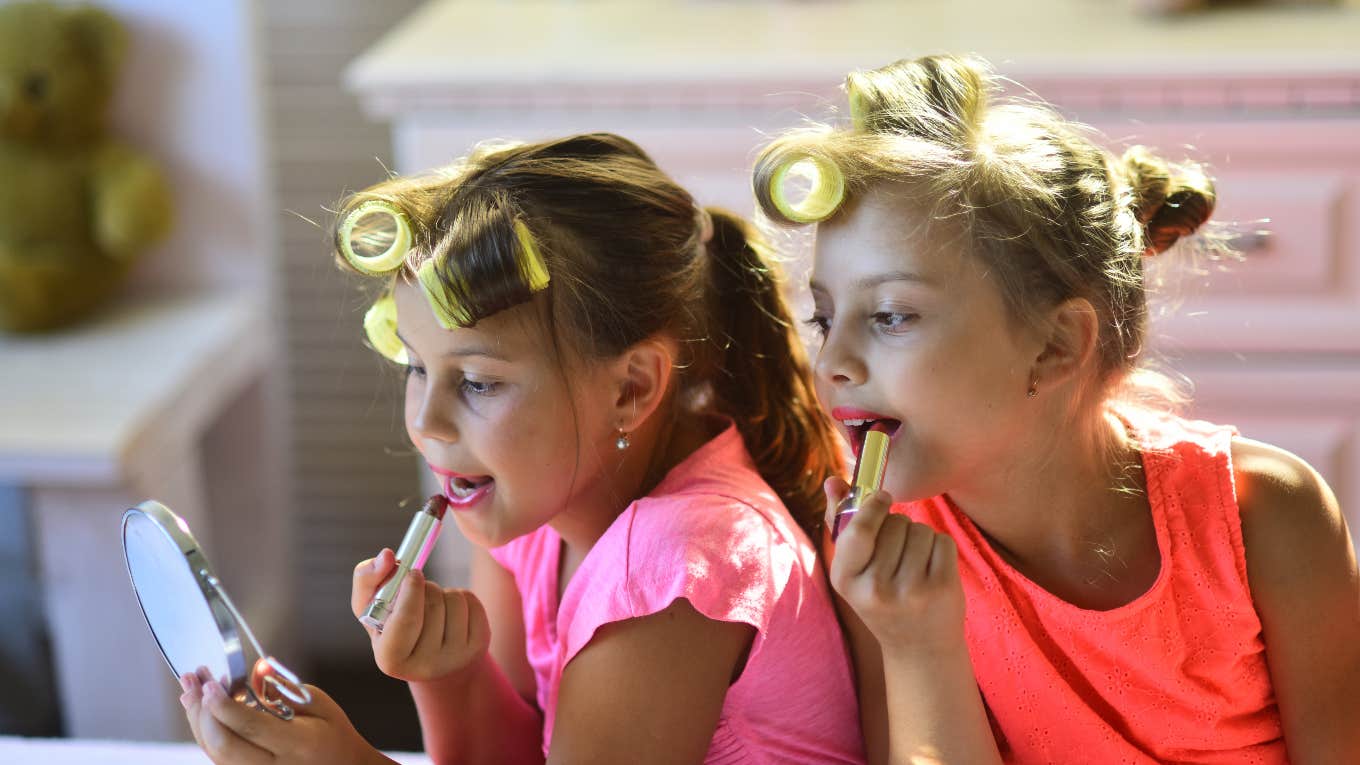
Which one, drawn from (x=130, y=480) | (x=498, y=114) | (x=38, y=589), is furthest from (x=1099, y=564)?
(x=38, y=589)

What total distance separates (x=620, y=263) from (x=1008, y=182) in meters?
0.22

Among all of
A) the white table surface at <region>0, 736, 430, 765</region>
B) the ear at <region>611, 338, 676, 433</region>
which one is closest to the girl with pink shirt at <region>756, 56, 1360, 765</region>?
the ear at <region>611, 338, 676, 433</region>

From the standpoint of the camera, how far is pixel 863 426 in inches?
33.3

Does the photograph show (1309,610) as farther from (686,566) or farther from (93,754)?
(93,754)

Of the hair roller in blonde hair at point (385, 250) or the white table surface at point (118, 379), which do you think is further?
the white table surface at point (118, 379)

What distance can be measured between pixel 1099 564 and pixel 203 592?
504 mm

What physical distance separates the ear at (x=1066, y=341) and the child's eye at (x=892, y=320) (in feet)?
0.27

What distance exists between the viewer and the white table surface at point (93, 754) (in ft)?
3.27

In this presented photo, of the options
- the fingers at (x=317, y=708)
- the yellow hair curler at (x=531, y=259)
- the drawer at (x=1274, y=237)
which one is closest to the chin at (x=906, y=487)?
the yellow hair curler at (x=531, y=259)

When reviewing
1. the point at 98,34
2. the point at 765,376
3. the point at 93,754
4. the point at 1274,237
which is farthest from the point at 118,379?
the point at 1274,237

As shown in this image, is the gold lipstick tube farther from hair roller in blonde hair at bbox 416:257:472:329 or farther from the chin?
hair roller in blonde hair at bbox 416:257:472:329

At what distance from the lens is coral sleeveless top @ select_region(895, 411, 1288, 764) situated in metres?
0.89

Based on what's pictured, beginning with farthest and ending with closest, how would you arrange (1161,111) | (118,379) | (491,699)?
(118,379) → (1161,111) → (491,699)

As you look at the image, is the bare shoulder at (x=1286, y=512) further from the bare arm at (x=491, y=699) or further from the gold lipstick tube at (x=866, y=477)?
the bare arm at (x=491, y=699)
